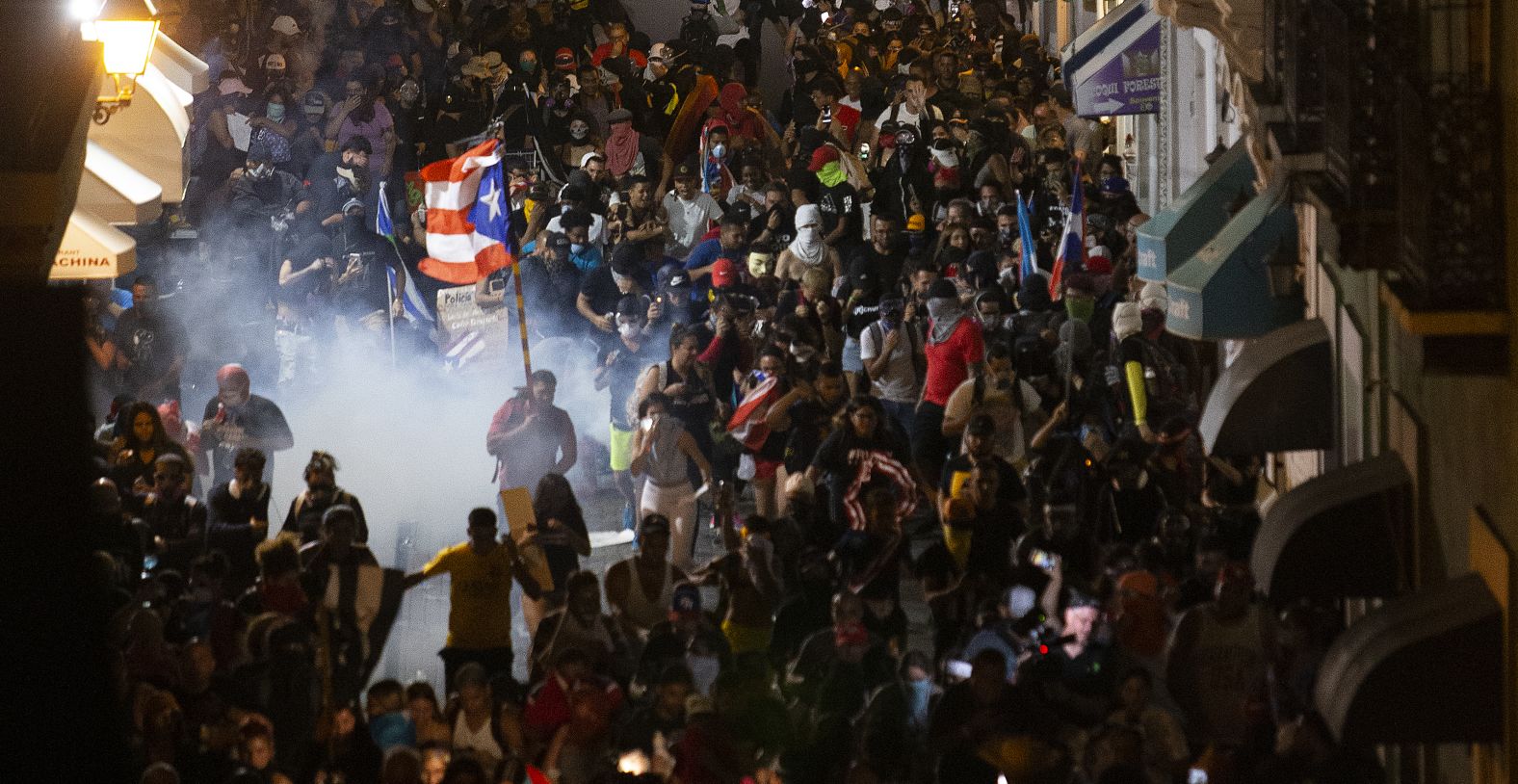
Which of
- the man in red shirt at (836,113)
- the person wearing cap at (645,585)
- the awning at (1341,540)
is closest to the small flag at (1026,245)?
the man in red shirt at (836,113)

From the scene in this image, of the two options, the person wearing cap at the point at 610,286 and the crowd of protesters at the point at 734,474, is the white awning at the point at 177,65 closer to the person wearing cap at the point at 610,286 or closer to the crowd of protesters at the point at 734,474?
the crowd of protesters at the point at 734,474

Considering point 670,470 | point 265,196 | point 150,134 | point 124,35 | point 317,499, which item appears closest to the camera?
point 124,35

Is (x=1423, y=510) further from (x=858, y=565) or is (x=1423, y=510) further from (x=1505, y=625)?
(x=858, y=565)

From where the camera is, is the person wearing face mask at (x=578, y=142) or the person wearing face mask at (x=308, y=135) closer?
the person wearing face mask at (x=308, y=135)

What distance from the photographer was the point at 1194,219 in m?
17.8

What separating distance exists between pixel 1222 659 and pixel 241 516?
5.56 metres

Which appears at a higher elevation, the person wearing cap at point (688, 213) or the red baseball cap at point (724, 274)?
the person wearing cap at point (688, 213)

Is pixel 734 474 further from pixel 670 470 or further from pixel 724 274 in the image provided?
pixel 724 274

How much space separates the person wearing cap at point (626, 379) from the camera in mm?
18484

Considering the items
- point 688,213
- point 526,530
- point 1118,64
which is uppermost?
point 1118,64

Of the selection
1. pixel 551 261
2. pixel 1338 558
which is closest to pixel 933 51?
pixel 551 261

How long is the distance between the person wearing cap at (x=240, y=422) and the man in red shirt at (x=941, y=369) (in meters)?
4.17

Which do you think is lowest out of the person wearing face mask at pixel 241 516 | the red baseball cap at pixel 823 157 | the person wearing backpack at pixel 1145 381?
the person wearing face mask at pixel 241 516

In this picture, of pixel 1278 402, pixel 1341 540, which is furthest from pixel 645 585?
pixel 1341 540
